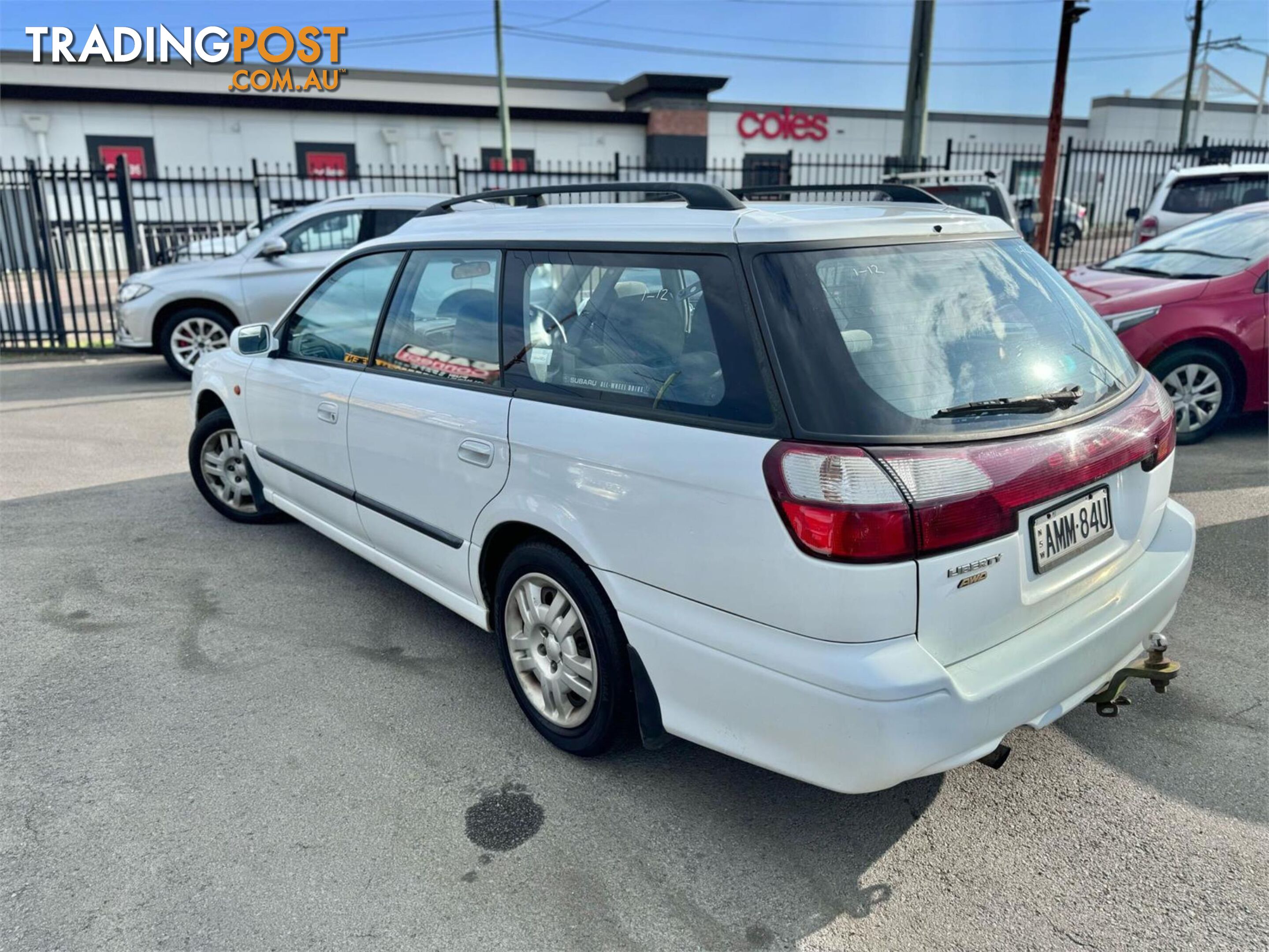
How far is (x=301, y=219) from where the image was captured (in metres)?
9.51

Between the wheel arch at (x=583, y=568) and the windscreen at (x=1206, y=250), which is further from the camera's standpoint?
the windscreen at (x=1206, y=250)

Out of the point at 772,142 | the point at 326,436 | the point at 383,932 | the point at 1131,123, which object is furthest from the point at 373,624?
the point at 1131,123

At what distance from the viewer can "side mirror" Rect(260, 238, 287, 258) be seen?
9.31 metres

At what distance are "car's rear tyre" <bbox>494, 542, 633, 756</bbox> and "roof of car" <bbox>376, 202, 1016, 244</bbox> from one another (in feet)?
3.30

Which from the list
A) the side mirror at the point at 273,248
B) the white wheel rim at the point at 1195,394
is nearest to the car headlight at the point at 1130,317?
the white wheel rim at the point at 1195,394

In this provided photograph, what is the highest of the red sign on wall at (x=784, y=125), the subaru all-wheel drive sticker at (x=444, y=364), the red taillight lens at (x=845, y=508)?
the red sign on wall at (x=784, y=125)


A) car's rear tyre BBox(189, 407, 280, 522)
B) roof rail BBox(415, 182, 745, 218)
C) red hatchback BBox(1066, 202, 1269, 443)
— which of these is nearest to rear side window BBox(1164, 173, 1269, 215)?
red hatchback BBox(1066, 202, 1269, 443)

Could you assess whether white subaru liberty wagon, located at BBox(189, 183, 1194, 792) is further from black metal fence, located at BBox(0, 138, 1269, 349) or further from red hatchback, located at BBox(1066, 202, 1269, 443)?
red hatchback, located at BBox(1066, 202, 1269, 443)

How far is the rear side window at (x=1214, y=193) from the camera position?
38.7 feet

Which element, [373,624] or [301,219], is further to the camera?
[301,219]

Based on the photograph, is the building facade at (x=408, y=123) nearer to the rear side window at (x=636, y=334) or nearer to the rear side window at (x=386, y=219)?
the rear side window at (x=386, y=219)

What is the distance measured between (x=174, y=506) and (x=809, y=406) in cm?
469

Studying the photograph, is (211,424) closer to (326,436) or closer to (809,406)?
(326,436)

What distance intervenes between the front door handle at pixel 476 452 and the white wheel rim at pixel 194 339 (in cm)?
755
